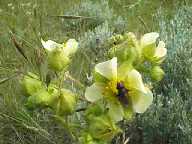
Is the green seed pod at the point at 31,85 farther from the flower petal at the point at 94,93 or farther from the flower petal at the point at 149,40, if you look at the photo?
the flower petal at the point at 149,40

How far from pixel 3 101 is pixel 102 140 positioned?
1.74m

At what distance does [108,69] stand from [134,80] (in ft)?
0.22

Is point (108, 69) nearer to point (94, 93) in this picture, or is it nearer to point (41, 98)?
point (94, 93)

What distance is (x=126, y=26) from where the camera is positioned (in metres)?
5.14

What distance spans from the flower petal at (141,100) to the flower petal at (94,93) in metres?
0.08

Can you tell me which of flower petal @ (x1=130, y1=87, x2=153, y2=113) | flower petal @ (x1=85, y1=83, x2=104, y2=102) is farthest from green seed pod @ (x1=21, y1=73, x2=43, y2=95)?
flower petal @ (x1=130, y1=87, x2=153, y2=113)

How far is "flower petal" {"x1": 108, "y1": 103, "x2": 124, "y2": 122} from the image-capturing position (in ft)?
4.59

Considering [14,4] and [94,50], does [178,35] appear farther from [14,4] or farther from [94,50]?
[14,4]

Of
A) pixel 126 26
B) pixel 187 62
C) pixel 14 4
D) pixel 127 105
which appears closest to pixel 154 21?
pixel 126 26

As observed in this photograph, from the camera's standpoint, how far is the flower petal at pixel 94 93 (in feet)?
4.59

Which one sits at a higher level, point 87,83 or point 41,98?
point 41,98

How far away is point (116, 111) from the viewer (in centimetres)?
141

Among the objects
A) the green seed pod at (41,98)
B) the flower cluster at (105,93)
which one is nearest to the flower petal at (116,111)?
the flower cluster at (105,93)

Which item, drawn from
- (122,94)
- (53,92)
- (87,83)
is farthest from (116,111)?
(87,83)
